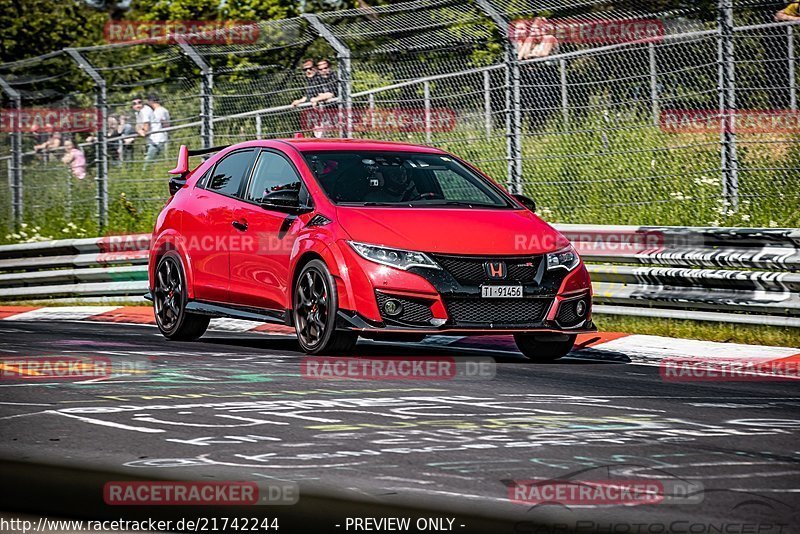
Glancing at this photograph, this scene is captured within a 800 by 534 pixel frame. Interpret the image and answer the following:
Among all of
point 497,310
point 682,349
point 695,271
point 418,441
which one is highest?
point 695,271

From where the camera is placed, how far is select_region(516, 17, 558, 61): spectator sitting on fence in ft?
50.1

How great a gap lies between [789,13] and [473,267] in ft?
17.8

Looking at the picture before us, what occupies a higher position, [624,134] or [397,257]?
[624,134]

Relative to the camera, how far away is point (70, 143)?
74.7 ft

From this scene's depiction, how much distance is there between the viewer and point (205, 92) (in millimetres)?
19500

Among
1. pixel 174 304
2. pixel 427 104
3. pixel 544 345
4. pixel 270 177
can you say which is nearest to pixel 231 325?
pixel 174 304

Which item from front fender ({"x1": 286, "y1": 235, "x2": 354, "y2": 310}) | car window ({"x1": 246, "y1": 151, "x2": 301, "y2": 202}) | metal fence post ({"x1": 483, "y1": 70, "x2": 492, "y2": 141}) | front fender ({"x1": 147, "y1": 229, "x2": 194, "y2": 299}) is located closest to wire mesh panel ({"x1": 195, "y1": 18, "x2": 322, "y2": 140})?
metal fence post ({"x1": 483, "y1": 70, "x2": 492, "y2": 141})

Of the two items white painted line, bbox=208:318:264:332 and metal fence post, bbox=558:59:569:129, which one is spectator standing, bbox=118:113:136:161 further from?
metal fence post, bbox=558:59:569:129

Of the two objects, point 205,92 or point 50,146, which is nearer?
Result: point 205,92

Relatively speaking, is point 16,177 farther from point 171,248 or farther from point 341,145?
point 341,145

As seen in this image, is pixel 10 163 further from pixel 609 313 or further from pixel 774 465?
pixel 774 465

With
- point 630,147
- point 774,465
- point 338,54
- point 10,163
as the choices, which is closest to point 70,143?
point 10,163

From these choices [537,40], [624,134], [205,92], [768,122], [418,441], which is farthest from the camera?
[205,92]

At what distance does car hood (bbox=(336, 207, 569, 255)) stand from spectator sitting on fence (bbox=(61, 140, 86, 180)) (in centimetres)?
1249
